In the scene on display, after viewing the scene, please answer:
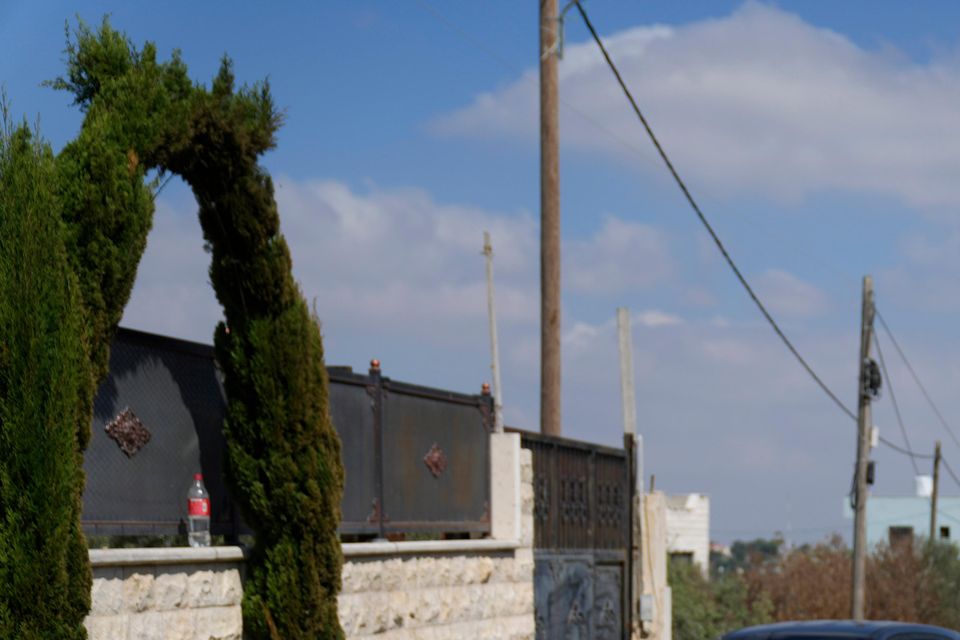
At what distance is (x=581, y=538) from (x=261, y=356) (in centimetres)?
710

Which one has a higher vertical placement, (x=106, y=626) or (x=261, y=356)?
(x=261, y=356)

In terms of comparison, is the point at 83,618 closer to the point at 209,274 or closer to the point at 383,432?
the point at 209,274

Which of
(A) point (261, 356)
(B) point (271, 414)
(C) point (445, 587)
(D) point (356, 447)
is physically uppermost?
(A) point (261, 356)

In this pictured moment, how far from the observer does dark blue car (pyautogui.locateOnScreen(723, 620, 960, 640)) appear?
1323 centimetres

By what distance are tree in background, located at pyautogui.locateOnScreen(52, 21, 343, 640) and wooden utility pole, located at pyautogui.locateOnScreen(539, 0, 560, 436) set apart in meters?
7.03

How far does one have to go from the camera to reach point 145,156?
977 cm

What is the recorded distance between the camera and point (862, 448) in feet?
111

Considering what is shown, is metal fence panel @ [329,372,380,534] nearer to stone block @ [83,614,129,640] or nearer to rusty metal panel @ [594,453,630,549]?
stone block @ [83,614,129,640]

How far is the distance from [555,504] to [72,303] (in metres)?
8.73

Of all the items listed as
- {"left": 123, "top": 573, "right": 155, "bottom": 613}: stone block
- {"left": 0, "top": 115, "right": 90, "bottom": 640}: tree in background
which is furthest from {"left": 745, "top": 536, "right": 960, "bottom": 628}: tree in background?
{"left": 0, "top": 115, "right": 90, "bottom": 640}: tree in background

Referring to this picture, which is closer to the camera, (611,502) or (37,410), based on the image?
(37,410)

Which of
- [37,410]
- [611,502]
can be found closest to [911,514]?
[611,502]

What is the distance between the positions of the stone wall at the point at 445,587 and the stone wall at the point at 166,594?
1.39 meters

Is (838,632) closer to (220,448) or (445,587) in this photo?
(445,587)
